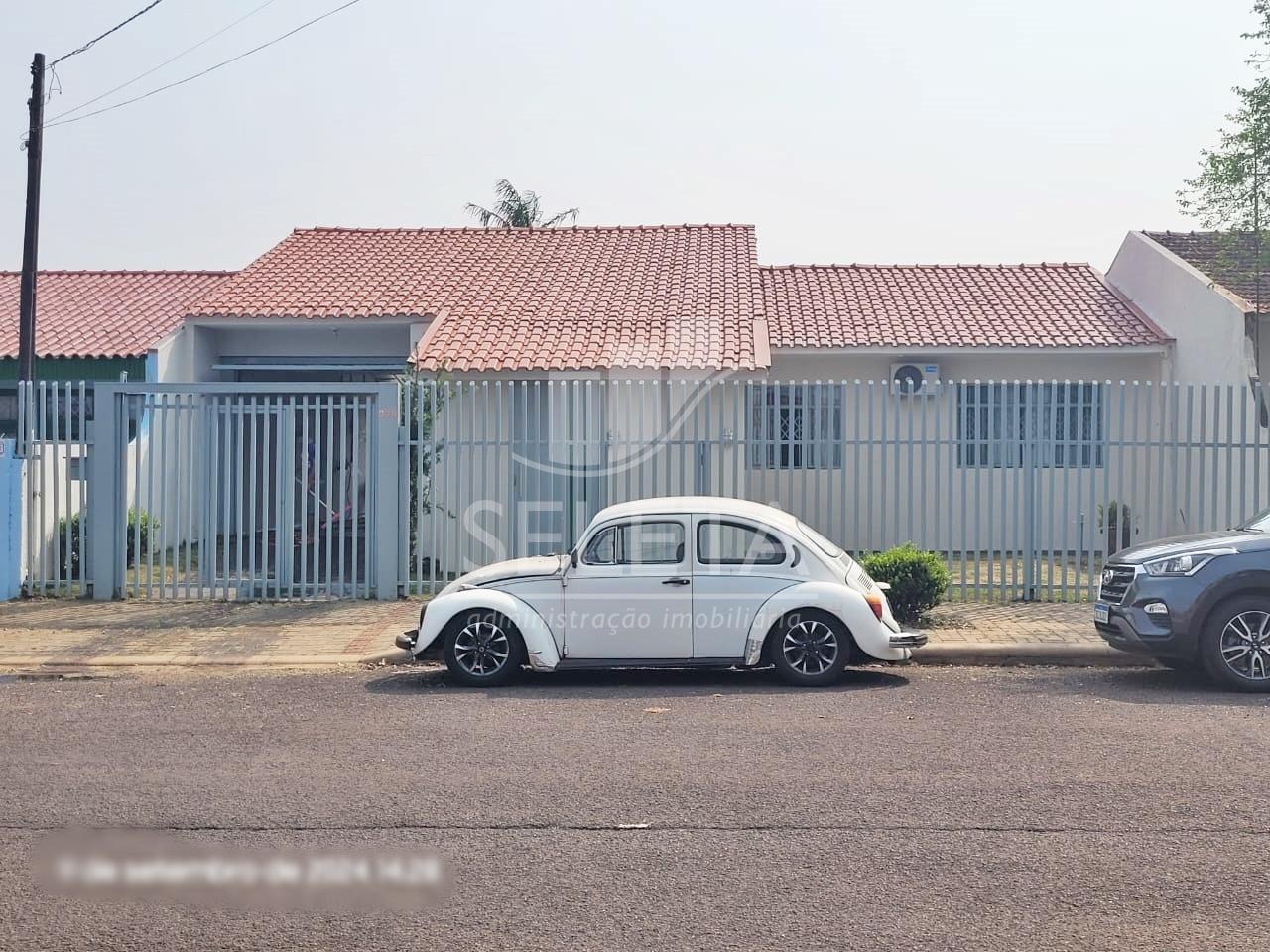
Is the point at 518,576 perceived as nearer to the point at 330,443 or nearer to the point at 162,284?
the point at 330,443

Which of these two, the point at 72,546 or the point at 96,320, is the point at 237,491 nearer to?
the point at 72,546

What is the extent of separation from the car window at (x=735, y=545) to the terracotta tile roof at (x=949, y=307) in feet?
29.9

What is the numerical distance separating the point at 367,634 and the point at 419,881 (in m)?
6.78

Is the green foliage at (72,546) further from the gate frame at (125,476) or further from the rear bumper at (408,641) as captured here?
the rear bumper at (408,641)

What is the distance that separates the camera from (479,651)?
9.48 meters

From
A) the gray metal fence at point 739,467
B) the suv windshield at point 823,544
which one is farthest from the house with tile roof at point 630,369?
the suv windshield at point 823,544

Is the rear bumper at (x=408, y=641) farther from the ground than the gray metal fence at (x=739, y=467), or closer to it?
closer to it

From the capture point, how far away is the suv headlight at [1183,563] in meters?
9.45

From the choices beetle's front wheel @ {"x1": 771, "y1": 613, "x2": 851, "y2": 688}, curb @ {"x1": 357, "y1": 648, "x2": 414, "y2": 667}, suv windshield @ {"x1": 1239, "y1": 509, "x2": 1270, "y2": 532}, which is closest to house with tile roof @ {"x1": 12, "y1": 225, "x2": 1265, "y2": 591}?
suv windshield @ {"x1": 1239, "y1": 509, "x2": 1270, "y2": 532}

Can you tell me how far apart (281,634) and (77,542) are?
154 inches

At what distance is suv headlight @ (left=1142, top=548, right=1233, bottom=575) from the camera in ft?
31.0

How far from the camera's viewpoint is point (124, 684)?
32.7 ft

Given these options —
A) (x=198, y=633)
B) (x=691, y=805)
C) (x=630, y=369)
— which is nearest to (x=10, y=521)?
(x=198, y=633)

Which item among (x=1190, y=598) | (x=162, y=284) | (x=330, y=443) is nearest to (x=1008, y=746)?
(x=1190, y=598)
